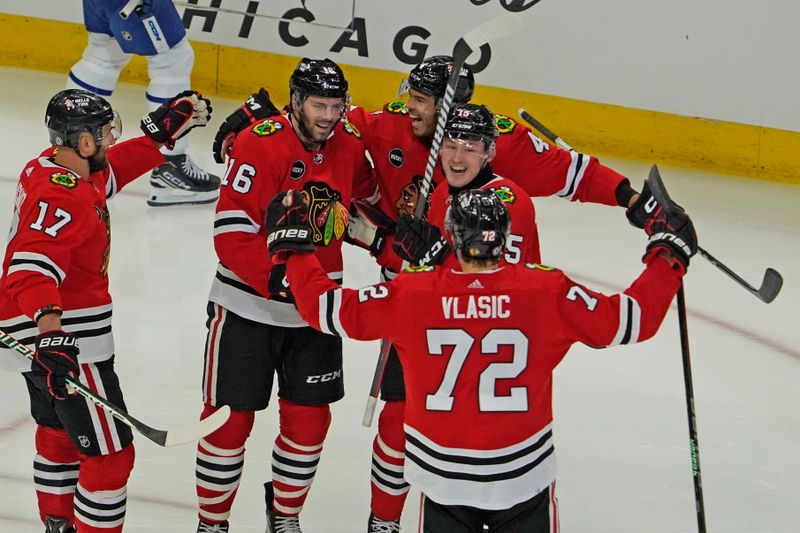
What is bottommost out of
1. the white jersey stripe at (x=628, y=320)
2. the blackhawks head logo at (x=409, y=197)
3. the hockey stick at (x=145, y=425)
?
the hockey stick at (x=145, y=425)

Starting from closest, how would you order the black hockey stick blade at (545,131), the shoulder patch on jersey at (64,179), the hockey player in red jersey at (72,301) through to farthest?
the hockey player in red jersey at (72,301) < the shoulder patch on jersey at (64,179) < the black hockey stick blade at (545,131)

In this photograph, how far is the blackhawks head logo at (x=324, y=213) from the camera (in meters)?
3.21

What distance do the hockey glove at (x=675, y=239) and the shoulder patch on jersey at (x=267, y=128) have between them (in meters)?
1.03

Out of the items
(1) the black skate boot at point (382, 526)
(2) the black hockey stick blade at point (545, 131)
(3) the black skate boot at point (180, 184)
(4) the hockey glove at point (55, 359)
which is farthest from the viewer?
(3) the black skate boot at point (180, 184)

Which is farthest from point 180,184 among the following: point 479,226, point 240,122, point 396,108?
point 479,226

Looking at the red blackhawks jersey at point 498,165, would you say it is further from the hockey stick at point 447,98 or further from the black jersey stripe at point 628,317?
the black jersey stripe at point 628,317

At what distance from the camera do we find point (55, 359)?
9.22ft

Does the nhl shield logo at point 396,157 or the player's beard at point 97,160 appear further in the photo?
the nhl shield logo at point 396,157

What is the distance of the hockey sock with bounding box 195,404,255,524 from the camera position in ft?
10.8

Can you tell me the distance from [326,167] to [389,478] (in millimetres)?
833

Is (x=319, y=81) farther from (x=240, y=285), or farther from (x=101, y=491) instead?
(x=101, y=491)

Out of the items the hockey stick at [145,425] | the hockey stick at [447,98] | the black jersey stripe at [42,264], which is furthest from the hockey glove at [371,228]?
the black jersey stripe at [42,264]

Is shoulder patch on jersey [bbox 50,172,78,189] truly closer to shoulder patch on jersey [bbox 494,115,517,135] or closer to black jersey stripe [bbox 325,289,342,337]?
black jersey stripe [bbox 325,289,342,337]

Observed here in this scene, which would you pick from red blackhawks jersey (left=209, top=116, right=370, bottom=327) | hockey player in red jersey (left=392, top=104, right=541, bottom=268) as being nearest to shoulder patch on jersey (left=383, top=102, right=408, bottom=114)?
red blackhawks jersey (left=209, top=116, right=370, bottom=327)
